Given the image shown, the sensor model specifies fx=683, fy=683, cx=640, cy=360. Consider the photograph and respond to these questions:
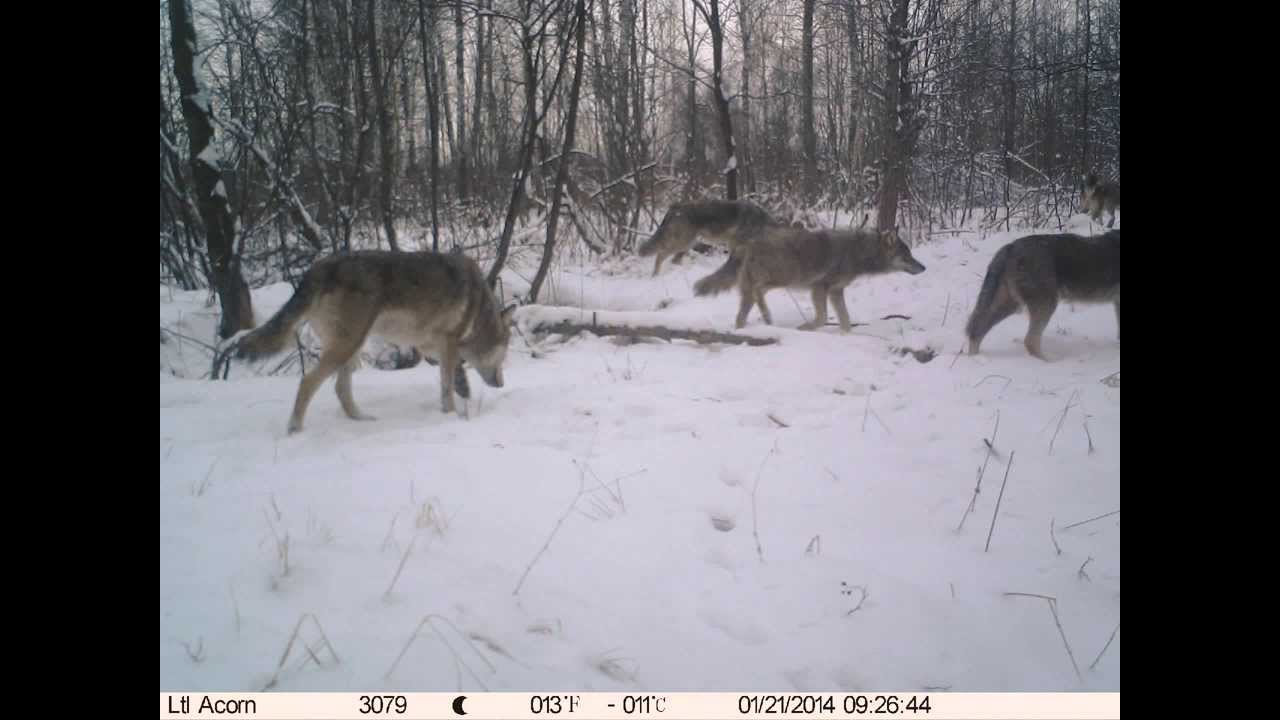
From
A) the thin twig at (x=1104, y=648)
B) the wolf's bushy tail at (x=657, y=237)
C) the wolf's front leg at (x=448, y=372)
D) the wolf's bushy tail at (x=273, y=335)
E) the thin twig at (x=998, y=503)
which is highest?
the wolf's bushy tail at (x=657, y=237)

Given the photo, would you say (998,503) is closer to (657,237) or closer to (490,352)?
(490,352)

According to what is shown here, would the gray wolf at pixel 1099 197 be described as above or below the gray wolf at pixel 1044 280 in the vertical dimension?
above

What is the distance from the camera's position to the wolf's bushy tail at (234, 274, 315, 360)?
4781 mm

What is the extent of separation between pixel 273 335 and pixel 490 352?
185 centimetres

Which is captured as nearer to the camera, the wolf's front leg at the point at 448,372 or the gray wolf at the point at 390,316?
the gray wolf at the point at 390,316

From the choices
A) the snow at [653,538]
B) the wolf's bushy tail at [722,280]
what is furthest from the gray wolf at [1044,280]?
the wolf's bushy tail at [722,280]

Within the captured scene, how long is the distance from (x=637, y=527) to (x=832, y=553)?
861 millimetres

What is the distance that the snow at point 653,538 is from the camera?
2205mm

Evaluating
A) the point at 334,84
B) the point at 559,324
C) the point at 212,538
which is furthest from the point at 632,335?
the point at 334,84

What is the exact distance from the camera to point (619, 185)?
629 inches

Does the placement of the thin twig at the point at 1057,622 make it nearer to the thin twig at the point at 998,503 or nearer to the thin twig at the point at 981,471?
the thin twig at the point at 998,503

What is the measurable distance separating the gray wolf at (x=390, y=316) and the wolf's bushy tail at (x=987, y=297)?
4815 mm

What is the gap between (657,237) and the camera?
13070 mm
